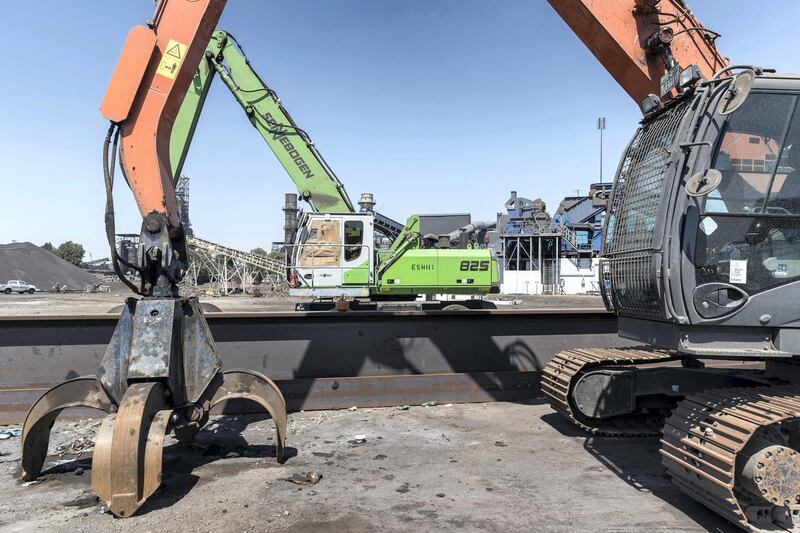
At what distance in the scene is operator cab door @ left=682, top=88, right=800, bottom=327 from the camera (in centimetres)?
373

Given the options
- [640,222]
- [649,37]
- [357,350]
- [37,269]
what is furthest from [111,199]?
[37,269]

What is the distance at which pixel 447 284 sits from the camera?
10.8 m

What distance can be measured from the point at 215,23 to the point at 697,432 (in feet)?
18.1

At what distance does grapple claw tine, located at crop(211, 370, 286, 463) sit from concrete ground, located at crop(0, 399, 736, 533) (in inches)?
14.5

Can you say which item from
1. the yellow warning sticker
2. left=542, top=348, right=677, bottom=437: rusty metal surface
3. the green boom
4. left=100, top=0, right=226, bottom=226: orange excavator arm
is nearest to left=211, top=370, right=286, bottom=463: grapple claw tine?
left=100, top=0, right=226, bottom=226: orange excavator arm

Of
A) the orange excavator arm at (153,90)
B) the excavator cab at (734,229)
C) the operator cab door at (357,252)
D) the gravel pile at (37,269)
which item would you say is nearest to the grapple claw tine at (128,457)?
the orange excavator arm at (153,90)

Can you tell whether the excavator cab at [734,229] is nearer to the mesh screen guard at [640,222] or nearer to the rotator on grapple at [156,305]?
the mesh screen guard at [640,222]

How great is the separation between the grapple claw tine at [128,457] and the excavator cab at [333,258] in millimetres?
6478

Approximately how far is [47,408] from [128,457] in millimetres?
1157

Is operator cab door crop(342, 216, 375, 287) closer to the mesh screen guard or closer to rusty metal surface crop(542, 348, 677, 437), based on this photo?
rusty metal surface crop(542, 348, 677, 437)

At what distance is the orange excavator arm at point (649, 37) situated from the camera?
5008 millimetres

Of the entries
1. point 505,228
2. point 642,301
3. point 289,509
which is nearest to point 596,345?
point 642,301

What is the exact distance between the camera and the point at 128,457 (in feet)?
12.2

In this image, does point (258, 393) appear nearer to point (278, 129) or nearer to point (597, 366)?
point (597, 366)
